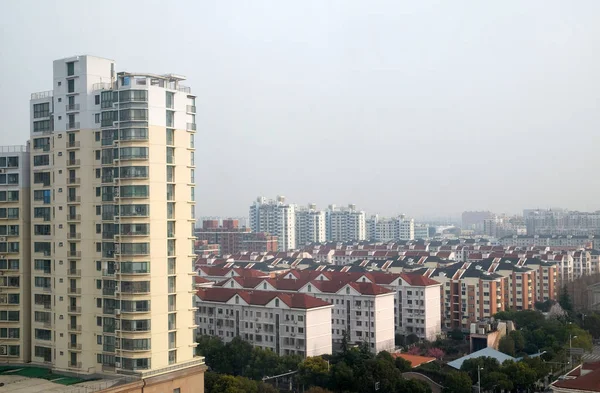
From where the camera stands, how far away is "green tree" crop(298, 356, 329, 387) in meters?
14.2

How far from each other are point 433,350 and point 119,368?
10.9 meters

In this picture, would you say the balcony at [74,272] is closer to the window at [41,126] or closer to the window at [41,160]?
the window at [41,160]

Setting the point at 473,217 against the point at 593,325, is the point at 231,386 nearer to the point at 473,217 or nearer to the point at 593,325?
the point at 593,325

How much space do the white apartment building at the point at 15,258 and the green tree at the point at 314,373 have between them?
5.54m

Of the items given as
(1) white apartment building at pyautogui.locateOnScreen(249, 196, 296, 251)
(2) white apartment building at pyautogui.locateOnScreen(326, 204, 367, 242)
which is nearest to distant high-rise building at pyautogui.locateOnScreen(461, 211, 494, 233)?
(2) white apartment building at pyautogui.locateOnScreen(326, 204, 367, 242)

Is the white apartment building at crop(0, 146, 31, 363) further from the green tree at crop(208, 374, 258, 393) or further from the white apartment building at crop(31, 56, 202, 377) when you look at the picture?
the green tree at crop(208, 374, 258, 393)

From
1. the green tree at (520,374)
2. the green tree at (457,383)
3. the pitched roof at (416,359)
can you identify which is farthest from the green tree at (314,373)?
the green tree at (520,374)

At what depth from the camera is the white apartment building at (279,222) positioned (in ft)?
173

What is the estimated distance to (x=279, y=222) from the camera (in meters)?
52.8

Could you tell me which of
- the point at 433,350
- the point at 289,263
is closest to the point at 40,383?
the point at 433,350

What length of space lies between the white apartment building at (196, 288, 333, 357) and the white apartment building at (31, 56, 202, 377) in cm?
658

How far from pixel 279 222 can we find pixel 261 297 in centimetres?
3445

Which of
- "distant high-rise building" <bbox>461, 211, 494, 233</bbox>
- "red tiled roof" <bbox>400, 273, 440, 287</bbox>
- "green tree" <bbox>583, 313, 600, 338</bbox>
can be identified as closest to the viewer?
"green tree" <bbox>583, 313, 600, 338</bbox>

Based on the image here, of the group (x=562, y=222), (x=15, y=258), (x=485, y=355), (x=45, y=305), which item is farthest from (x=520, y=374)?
(x=562, y=222)
